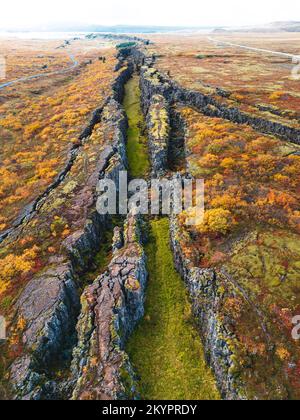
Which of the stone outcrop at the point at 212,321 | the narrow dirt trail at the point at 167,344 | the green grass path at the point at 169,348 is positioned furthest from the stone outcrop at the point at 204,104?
the green grass path at the point at 169,348

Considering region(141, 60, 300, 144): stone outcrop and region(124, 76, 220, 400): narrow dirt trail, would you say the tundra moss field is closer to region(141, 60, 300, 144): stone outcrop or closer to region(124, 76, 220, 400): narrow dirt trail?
region(124, 76, 220, 400): narrow dirt trail


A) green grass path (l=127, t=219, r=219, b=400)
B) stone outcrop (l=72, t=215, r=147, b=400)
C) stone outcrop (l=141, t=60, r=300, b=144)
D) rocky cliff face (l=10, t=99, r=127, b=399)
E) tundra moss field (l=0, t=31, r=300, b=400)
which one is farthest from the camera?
stone outcrop (l=141, t=60, r=300, b=144)

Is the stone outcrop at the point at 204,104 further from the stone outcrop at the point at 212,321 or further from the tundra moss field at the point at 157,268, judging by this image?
the stone outcrop at the point at 212,321

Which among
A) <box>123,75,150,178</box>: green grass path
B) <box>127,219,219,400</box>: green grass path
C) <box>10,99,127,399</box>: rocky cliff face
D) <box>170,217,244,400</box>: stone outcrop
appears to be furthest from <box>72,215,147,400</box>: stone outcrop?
<box>123,75,150,178</box>: green grass path

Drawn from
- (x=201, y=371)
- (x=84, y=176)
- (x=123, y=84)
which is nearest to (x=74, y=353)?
(x=201, y=371)

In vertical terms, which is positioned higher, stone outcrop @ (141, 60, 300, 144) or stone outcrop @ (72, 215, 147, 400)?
stone outcrop @ (141, 60, 300, 144)

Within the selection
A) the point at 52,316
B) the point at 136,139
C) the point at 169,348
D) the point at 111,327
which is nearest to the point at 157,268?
the point at 169,348
